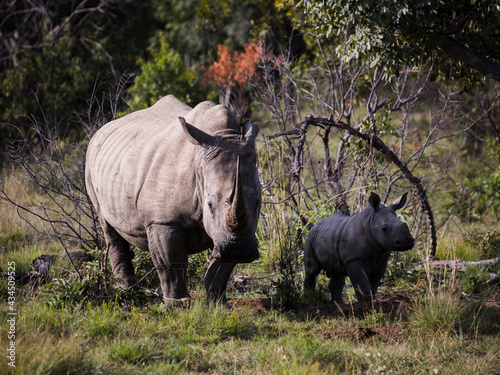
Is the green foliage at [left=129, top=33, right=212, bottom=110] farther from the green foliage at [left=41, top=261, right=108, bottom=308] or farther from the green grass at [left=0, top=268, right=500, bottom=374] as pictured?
the green grass at [left=0, top=268, right=500, bottom=374]

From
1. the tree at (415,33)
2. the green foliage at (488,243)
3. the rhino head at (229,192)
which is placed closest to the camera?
the rhino head at (229,192)

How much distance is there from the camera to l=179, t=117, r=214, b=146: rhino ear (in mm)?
4461

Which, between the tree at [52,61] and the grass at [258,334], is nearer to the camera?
the grass at [258,334]

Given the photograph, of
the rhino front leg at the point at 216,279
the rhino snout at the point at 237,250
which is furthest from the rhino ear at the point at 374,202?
the rhino snout at the point at 237,250

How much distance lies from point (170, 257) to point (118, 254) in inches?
52.7

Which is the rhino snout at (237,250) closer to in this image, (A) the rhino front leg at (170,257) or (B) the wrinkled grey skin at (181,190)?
(B) the wrinkled grey skin at (181,190)

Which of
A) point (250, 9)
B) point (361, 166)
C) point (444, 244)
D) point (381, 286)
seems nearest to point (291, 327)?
point (381, 286)

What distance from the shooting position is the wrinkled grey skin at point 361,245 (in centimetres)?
504

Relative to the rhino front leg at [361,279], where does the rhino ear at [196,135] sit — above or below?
above

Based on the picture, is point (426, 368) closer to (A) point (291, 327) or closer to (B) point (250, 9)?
(A) point (291, 327)

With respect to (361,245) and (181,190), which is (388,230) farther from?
(181,190)

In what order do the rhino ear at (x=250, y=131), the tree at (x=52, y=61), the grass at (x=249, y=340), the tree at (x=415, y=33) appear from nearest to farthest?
the grass at (x=249, y=340) → the rhino ear at (x=250, y=131) → the tree at (x=415, y=33) → the tree at (x=52, y=61)

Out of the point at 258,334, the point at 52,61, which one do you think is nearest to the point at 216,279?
the point at 258,334

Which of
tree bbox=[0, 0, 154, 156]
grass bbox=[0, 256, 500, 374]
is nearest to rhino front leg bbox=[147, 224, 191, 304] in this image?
grass bbox=[0, 256, 500, 374]
